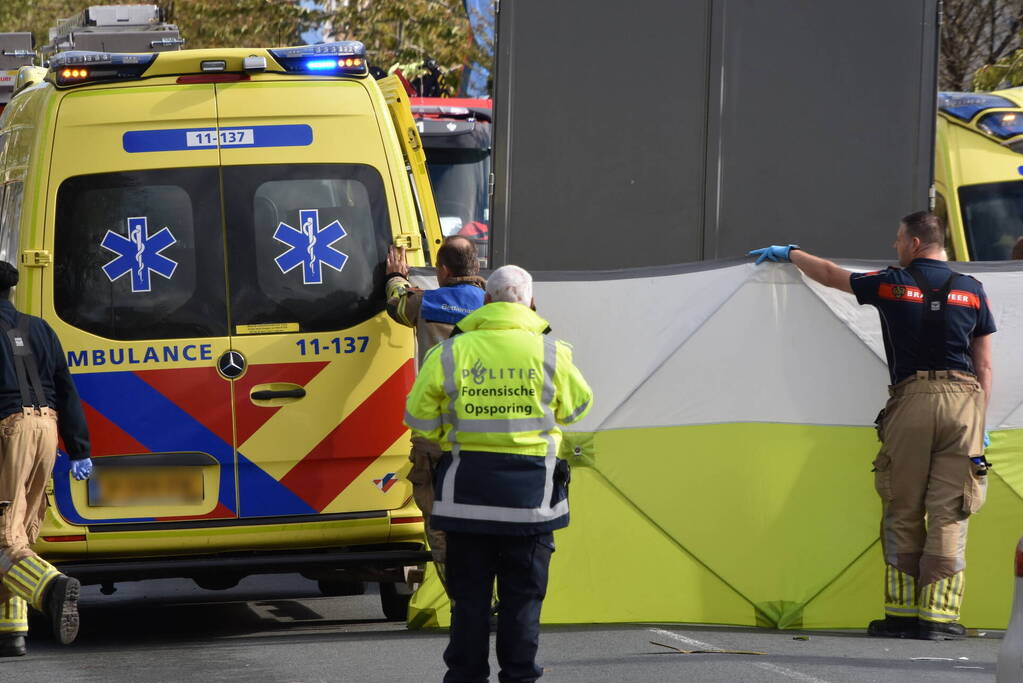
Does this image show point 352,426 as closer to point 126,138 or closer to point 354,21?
point 126,138

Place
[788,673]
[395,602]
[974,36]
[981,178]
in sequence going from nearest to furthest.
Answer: [788,673] → [395,602] → [981,178] → [974,36]

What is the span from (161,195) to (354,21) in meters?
19.1

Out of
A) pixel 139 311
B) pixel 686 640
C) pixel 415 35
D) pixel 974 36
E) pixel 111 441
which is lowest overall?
pixel 686 640

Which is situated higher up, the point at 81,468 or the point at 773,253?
the point at 773,253

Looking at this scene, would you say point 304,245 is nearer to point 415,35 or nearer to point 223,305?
point 223,305

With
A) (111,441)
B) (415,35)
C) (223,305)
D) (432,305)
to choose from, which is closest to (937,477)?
(432,305)

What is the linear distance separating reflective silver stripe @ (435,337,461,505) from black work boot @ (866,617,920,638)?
9.01ft

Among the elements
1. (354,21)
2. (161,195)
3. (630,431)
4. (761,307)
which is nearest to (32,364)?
(161,195)

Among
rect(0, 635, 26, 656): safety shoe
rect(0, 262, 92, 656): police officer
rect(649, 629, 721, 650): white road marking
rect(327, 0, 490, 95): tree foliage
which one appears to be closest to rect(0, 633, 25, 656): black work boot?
rect(0, 635, 26, 656): safety shoe

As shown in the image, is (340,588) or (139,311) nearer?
(139,311)

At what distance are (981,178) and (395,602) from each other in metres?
6.13

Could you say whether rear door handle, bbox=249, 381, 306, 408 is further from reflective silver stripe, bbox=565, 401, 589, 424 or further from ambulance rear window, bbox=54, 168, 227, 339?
reflective silver stripe, bbox=565, 401, 589, 424

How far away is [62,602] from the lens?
732 cm

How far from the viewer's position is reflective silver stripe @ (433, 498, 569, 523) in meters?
5.76
